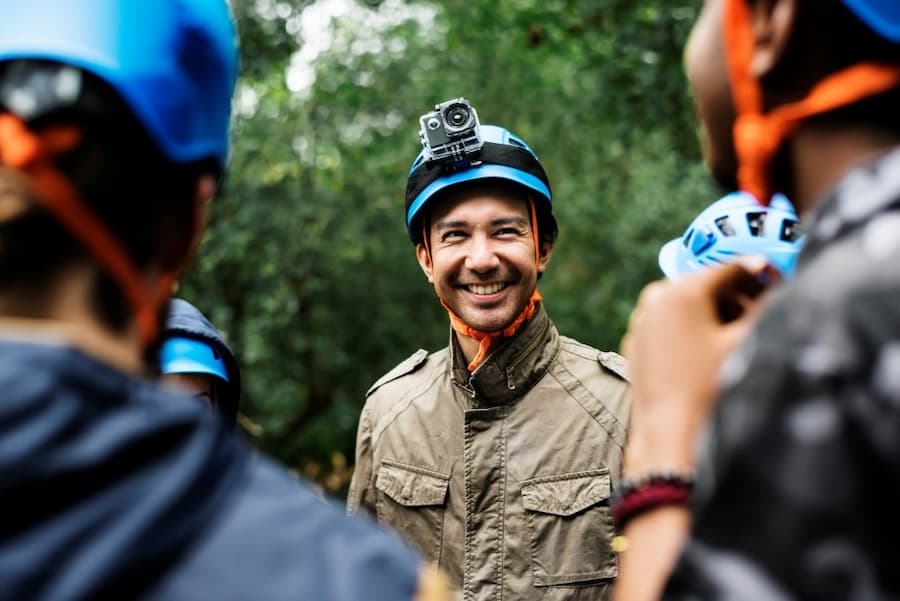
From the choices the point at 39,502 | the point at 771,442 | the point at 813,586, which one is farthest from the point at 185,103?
the point at 813,586

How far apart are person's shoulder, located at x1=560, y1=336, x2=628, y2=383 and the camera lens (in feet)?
3.28

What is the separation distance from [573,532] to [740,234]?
1.27 m

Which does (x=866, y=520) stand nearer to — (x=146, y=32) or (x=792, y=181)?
(x=792, y=181)

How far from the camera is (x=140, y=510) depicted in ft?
4.01

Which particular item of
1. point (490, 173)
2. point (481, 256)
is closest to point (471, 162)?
point (490, 173)

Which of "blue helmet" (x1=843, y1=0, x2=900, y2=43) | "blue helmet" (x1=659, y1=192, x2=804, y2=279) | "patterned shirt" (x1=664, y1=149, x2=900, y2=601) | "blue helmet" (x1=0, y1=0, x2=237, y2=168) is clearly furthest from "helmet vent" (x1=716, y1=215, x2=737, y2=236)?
"blue helmet" (x1=0, y1=0, x2=237, y2=168)

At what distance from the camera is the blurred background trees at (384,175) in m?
9.82

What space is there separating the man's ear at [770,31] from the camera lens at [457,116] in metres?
2.71

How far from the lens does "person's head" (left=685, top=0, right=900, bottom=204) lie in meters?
1.44

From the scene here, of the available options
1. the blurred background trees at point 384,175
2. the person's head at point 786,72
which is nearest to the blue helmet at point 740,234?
the person's head at point 786,72

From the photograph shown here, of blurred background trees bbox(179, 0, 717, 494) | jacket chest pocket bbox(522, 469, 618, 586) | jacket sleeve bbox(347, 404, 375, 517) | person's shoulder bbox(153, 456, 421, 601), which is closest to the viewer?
person's shoulder bbox(153, 456, 421, 601)

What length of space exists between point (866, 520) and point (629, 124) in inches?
339

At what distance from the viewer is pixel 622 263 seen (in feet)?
56.1

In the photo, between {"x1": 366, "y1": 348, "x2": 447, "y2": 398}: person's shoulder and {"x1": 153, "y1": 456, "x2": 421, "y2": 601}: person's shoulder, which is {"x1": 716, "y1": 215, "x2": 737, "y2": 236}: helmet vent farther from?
{"x1": 153, "y1": 456, "x2": 421, "y2": 601}: person's shoulder
